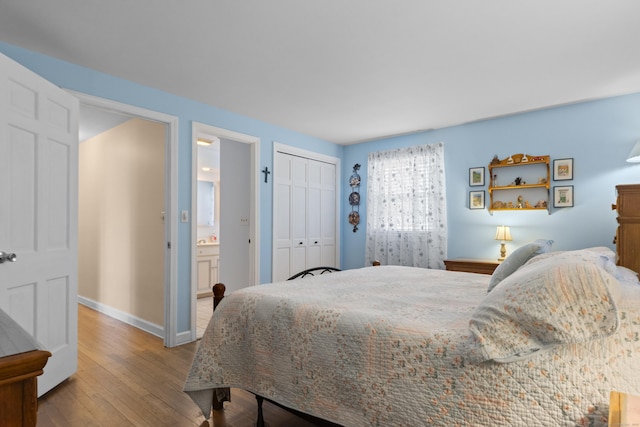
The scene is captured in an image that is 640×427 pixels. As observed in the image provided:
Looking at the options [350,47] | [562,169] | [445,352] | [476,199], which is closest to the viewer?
[445,352]

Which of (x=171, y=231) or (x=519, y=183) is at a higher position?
(x=519, y=183)

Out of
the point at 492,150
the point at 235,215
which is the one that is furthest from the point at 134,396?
the point at 492,150

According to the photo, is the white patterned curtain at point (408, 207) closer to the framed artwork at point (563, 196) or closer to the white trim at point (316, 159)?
the white trim at point (316, 159)

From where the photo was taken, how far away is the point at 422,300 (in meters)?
1.90

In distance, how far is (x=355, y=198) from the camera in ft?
18.2

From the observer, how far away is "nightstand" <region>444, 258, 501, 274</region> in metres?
3.93

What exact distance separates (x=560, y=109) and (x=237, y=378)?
4136 mm

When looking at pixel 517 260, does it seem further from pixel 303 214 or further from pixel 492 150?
pixel 303 214

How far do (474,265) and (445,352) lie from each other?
304 centimetres

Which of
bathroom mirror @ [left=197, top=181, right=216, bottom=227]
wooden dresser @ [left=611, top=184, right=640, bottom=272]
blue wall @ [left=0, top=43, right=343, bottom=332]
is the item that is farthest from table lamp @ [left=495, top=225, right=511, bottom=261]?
bathroom mirror @ [left=197, top=181, right=216, bottom=227]

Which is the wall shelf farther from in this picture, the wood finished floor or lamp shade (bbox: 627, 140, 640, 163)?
the wood finished floor

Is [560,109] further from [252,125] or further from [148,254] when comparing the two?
[148,254]

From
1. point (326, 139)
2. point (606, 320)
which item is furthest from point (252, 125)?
point (606, 320)

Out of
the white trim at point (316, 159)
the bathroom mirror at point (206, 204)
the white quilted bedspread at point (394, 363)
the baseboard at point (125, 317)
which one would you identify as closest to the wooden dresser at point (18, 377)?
the white quilted bedspread at point (394, 363)
